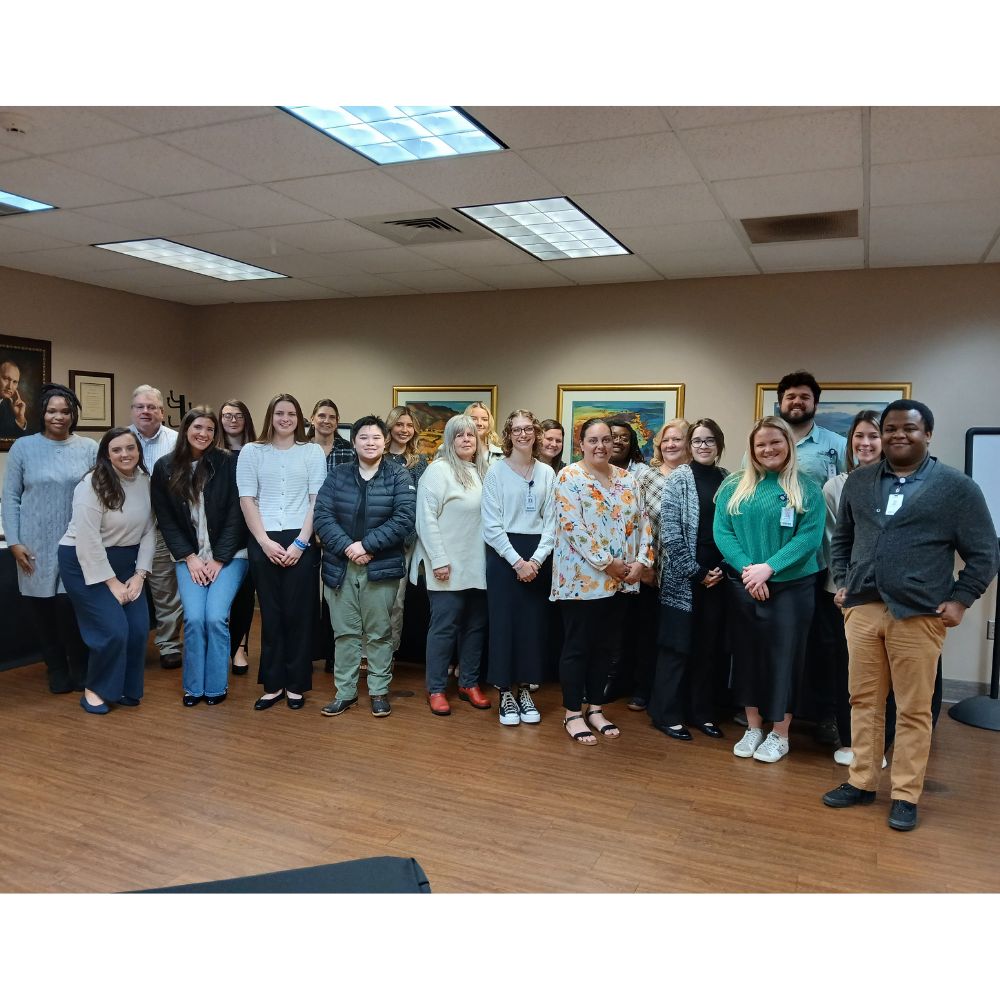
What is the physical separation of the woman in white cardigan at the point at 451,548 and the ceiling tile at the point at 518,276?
1934 millimetres

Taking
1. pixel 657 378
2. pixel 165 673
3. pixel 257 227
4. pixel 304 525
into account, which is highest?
pixel 257 227

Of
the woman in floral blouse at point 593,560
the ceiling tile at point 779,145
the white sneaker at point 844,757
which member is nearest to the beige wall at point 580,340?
the white sneaker at point 844,757

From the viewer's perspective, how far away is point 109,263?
6059 mm

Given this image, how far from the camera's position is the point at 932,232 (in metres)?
4.54

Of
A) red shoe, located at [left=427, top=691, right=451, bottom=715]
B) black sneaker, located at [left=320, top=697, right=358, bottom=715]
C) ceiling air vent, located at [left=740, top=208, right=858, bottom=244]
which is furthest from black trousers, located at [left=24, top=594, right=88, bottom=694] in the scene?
ceiling air vent, located at [left=740, top=208, right=858, bottom=244]

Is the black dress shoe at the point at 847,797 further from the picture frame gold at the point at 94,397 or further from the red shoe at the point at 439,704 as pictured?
the picture frame gold at the point at 94,397

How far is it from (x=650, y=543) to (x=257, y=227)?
3.04 metres

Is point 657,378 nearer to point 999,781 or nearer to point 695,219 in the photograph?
point 695,219

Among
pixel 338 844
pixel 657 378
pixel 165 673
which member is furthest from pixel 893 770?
pixel 165 673

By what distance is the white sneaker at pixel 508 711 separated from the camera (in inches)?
165

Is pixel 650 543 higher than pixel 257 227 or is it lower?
lower

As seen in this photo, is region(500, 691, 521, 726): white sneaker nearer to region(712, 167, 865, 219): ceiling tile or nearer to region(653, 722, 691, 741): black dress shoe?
region(653, 722, 691, 741): black dress shoe

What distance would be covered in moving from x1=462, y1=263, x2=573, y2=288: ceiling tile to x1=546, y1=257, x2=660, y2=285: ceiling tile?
0.35 ft

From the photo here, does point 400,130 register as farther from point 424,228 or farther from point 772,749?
point 772,749
